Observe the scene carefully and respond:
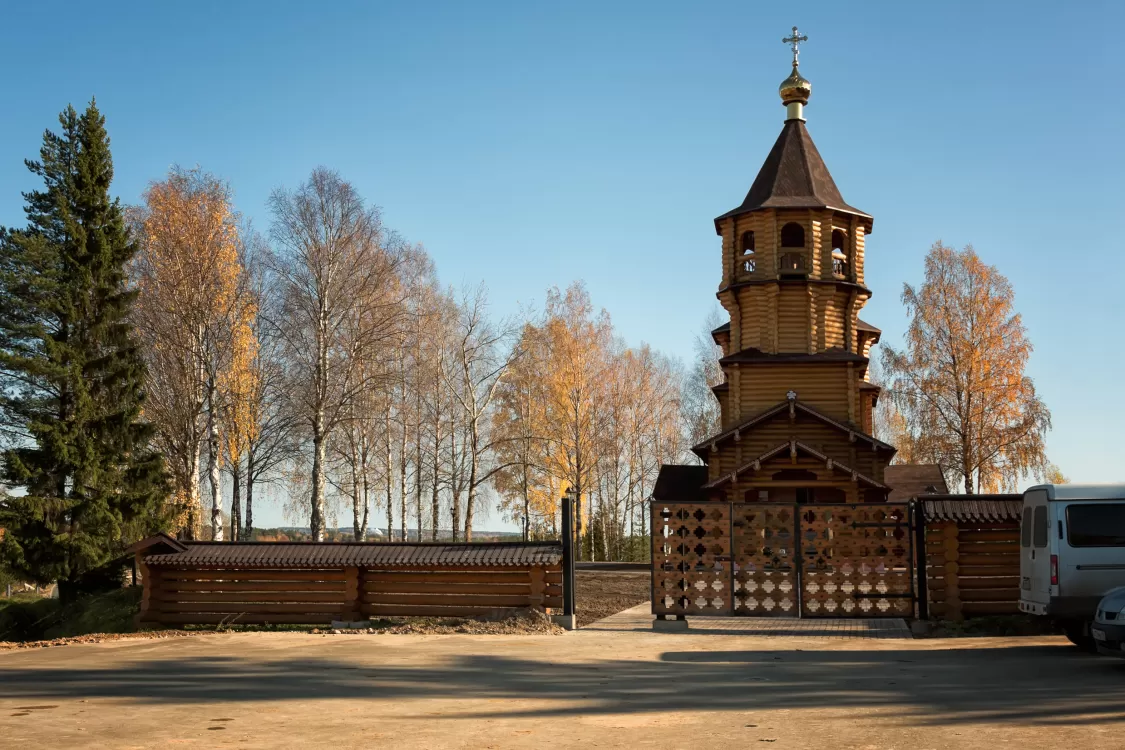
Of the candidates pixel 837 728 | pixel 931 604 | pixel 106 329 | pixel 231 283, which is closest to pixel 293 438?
pixel 231 283

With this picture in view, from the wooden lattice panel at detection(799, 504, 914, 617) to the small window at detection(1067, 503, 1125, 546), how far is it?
3.43 metres

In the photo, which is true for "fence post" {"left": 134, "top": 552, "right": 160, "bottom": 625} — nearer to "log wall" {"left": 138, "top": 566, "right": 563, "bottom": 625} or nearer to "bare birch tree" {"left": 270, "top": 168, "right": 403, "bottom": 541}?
"log wall" {"left": 138, "top": 566, "right": 563, "bottom": 625}

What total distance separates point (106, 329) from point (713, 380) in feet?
105

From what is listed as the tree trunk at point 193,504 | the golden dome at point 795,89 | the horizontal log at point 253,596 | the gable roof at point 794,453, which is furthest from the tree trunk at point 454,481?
the horizontal log at point 253,596

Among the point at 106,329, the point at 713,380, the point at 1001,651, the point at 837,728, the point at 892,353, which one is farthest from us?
the point at 713,380

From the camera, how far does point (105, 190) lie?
88.0 ft

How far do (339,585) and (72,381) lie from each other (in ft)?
39.0

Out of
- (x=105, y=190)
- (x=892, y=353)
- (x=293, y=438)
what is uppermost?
(x=105, y=190)

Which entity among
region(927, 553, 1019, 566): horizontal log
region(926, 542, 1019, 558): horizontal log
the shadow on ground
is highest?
region(926, 542, 1019, 558): horizontal log

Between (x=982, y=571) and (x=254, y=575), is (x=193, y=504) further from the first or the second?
(x=982, y=571)

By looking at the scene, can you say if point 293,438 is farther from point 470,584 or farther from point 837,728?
point 837,728

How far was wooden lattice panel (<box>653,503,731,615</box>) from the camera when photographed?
1681 centimetres

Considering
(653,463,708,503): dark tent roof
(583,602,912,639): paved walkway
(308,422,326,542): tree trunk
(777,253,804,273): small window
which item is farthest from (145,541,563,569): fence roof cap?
(777,253,804,273): small window

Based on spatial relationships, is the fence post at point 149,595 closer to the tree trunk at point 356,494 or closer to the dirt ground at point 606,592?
the dirt ground at point 606,592
